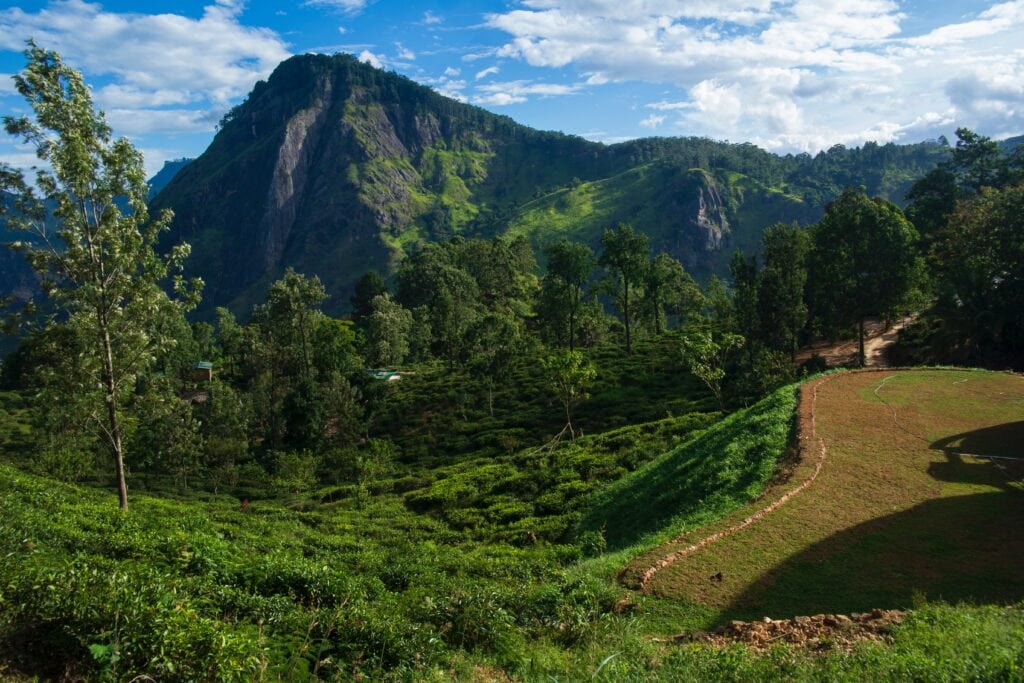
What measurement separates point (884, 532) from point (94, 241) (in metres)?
22.4

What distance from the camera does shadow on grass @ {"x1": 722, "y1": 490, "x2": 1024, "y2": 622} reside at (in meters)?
11.9

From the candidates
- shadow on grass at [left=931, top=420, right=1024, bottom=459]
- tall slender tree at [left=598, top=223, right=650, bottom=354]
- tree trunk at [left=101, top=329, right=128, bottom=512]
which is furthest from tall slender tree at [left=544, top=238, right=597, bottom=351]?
tree trunk at [left=101, top=329, right=128, bottom=512]

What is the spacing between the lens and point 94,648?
6805 mm

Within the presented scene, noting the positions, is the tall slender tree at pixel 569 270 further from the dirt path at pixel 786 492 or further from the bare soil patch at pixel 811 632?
the bare soil patch at pixel 811 632

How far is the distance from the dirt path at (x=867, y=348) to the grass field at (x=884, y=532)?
2605 cm

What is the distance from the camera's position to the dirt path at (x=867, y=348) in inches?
1833

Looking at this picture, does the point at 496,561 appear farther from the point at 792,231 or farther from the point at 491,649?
the point at 792,231

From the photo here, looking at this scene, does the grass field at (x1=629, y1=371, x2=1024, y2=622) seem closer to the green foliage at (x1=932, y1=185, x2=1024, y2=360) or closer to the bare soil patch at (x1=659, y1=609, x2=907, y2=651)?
the bare soil patch at (x1=659, y1=609, x2=907, y2=651)

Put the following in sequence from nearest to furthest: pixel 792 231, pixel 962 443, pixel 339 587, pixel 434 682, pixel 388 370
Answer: pixel 434 682 < pixel 339 587 < pixel 962 443 < pixel 792 231 < pixel 388 370

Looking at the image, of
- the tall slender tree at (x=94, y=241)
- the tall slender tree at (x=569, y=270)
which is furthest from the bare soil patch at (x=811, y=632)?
the tall slender tree at (x=569, y=270)

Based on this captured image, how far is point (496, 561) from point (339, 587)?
684 cm

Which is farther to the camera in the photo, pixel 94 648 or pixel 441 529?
pixel 441 529

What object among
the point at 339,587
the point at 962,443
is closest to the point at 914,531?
the point at 962,443

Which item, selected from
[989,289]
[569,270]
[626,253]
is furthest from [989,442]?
[569,270]
